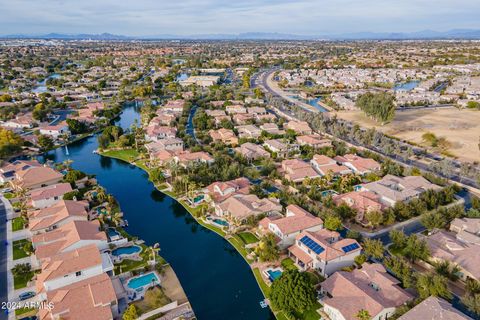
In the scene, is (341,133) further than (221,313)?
Yes

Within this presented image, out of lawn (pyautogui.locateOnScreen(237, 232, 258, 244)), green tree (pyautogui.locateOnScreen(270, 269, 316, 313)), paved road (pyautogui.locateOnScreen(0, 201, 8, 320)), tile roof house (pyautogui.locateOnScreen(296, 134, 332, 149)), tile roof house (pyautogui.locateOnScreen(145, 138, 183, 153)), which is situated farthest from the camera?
tile roof house (pyautogui.locateOnScreen(296, 134, 332, 149))

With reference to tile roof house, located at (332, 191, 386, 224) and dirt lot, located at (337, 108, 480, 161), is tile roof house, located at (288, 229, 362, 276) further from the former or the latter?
dirt lot, located at (337, 108, 480, 161)

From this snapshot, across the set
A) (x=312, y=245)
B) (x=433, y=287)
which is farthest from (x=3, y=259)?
(x=433, y=287)

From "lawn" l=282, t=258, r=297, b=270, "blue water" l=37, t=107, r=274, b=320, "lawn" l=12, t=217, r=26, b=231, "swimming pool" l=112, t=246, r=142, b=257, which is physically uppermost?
"lawn" l=12, t=217, r=26, b=231

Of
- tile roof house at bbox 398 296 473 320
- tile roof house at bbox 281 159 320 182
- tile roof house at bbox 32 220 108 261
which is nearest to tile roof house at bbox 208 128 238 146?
tile roof house at bbox 281 159 320 182

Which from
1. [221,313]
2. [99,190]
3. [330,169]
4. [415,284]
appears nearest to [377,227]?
[415,284]

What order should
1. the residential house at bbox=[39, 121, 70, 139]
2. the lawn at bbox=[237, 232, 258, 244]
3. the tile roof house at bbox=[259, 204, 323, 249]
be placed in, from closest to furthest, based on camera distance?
the tile roof house at bbox=[259, 204, 323, 249] < the lawn at bbox=[237, 232, 258, 244] < the residential house at bbox=[39, 121, 70, 139]

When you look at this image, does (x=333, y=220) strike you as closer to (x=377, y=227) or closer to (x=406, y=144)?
(x=377, y=227)
